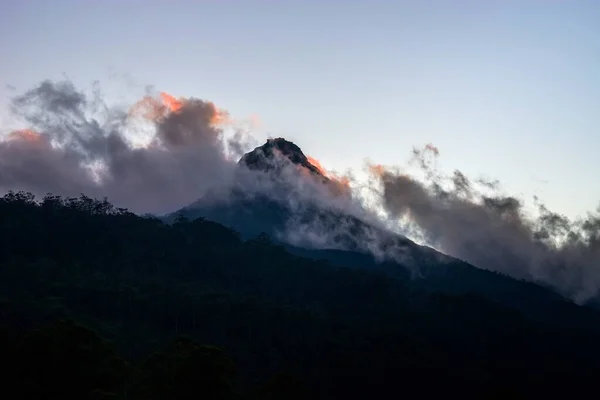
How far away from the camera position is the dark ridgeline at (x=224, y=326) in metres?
42.6

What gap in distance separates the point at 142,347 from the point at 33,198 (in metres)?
64.9

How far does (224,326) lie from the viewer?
100188mm

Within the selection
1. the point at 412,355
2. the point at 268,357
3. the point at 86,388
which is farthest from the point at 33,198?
the point at 86,388

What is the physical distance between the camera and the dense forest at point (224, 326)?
42.6 metres

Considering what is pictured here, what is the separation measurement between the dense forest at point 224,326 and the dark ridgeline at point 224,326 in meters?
0.20

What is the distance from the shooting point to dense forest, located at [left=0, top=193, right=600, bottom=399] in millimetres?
42562

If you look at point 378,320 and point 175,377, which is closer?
point 175,377

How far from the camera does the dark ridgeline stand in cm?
4256

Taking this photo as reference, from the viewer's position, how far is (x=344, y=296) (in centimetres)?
13238

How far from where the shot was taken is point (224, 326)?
10019 cm

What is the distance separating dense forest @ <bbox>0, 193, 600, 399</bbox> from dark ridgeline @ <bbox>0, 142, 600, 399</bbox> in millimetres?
202

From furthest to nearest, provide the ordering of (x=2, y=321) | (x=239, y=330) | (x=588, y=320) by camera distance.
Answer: (x=588, y=320)
(x=239, y=330)
(x=2, y=321)

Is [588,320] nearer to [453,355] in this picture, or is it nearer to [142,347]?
[453,355]

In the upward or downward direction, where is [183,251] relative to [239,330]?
upward
